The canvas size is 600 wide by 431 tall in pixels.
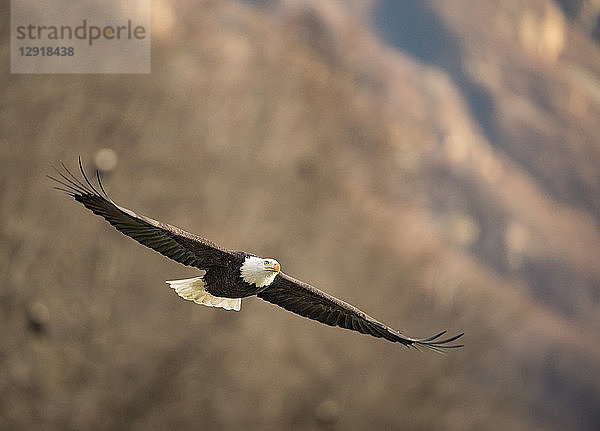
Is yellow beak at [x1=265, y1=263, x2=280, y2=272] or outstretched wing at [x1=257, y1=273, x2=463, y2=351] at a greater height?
outstretched wing at [x1=257, y1=273, x2=463, y2=351]

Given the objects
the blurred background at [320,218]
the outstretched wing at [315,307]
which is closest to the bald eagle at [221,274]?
the outstretched wing at [315,307]

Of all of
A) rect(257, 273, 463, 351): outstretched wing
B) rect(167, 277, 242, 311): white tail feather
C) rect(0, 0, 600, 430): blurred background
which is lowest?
rect(167, 277, 242, 311): white tail feather

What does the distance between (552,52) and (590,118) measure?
1.43 meters

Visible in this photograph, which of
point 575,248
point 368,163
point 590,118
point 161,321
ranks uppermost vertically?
point 590,118

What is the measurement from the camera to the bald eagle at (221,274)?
2947mm

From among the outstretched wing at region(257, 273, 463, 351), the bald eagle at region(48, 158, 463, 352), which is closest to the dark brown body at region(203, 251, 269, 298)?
the bald eagle at region(48, 158, 463, 352)

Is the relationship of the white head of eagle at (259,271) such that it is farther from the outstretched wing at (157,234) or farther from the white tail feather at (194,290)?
the white tail feather at (194,290)

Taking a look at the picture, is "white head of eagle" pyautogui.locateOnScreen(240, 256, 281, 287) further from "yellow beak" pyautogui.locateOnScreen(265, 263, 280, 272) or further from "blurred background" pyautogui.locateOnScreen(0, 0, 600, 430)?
"blurred background" pyautogui.locateOnScreen(0, 0, 600, 430)

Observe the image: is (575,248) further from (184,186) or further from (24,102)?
(24,102)

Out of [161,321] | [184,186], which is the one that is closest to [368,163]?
[184,186]

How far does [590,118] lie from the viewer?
13.5m

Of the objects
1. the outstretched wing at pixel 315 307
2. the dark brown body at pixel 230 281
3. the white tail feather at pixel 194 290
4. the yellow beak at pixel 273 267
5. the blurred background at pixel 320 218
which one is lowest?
the white tail feather at pixel 194 290

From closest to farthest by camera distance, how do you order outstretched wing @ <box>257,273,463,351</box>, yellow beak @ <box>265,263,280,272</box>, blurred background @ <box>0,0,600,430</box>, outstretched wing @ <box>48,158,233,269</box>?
outstretched wing @ <box>48,158,233,269</box> → yellow beak @ <box>265,263,280,272</box> → outstretched wing @ <box>257,273,463,351</box> → blurred background @ <box>0,0,600,430</box>

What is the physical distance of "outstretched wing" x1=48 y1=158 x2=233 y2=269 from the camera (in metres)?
2.87
